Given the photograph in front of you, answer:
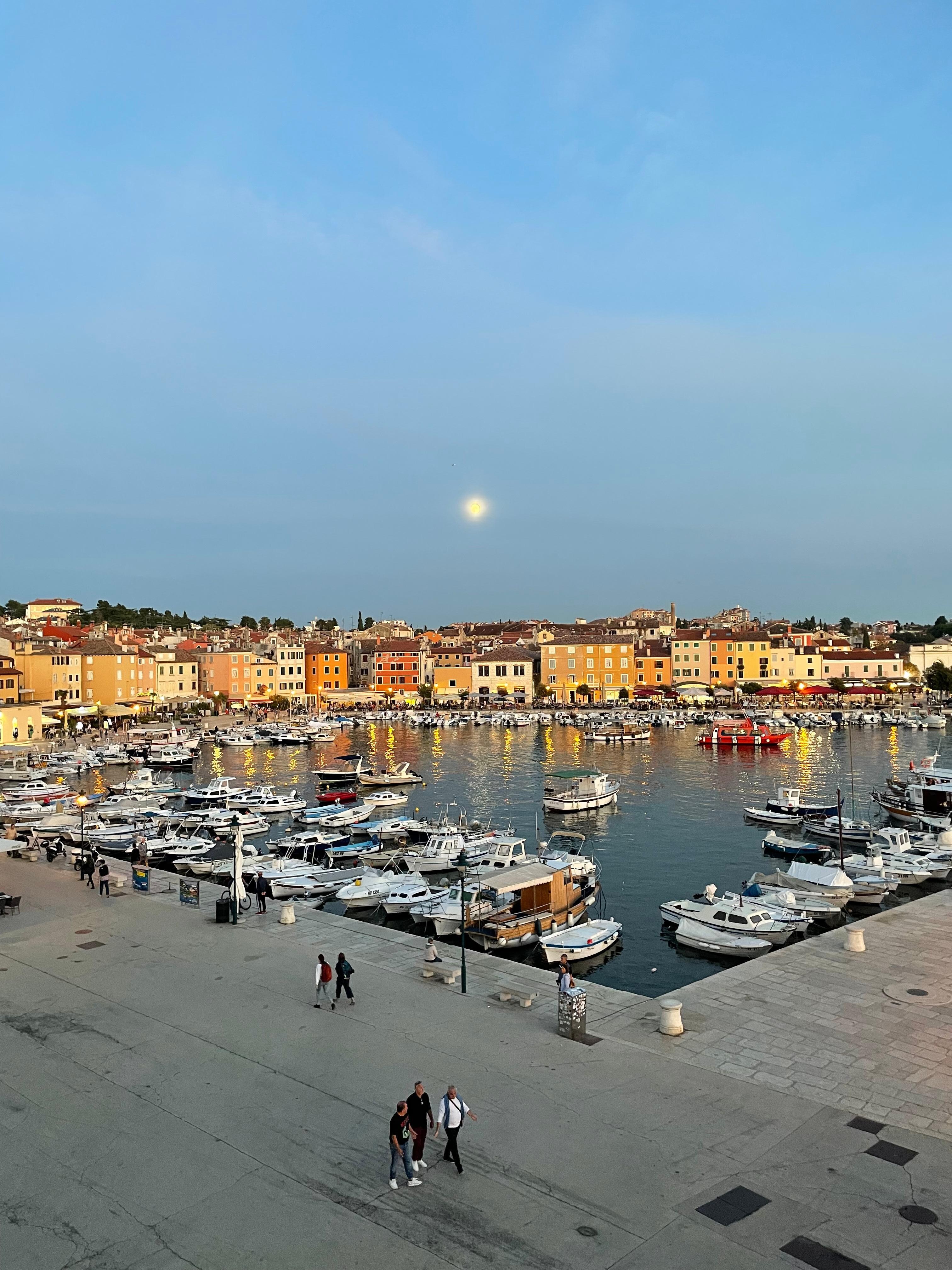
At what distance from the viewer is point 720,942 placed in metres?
19.3

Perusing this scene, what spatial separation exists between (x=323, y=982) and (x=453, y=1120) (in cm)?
468

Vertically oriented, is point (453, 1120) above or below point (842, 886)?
above

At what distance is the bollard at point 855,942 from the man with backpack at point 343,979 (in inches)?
331

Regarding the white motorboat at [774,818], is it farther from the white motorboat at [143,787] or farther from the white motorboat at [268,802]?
the white motorboat at [143,787]

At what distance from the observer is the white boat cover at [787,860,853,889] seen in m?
22.8

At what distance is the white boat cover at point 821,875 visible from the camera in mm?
22781

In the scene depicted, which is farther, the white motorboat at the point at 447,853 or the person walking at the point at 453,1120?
the white motorboat at the point at 447,853

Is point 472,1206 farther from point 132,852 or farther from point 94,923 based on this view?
point 132,852

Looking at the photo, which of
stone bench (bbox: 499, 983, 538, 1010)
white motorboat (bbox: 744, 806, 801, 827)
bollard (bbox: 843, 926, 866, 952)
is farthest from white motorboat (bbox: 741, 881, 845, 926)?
white motorboat (bbox: 744, 806, 801, 827)

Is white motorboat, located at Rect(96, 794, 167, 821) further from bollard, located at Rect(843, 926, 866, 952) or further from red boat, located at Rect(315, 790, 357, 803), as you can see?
bollard, located at Rect(843, 926, 866, 952)

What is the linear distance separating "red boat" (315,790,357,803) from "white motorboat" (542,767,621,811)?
8.78 metres

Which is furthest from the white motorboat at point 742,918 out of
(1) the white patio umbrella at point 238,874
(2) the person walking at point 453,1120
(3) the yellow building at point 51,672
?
(3) the yellow building at point 51,672

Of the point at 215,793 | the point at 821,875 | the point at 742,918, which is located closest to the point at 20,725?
the point at 215,793

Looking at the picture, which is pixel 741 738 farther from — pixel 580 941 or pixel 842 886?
pixel 580 941
